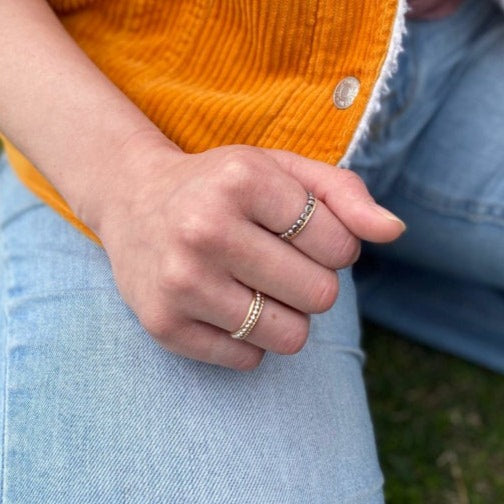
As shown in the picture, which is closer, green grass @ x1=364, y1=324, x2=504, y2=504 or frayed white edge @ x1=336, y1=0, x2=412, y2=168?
frayed white edge @ x1=336, y1=0, x2=412, y2=168

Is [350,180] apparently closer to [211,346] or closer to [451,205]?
[211,346]

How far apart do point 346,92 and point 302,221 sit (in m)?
0.17

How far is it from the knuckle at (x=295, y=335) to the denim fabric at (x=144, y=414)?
4.1 inches

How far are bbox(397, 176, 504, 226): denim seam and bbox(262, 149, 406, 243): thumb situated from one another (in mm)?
313

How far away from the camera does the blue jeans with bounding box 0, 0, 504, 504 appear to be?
693mm

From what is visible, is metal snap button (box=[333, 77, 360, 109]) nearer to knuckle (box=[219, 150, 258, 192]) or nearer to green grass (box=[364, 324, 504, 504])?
knuckle (box=[219, 150, 258, 192])

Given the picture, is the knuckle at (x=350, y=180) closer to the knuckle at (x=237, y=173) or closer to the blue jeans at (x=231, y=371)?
the knuckle at (x=237, y=173)

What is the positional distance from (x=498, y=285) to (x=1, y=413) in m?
0.64

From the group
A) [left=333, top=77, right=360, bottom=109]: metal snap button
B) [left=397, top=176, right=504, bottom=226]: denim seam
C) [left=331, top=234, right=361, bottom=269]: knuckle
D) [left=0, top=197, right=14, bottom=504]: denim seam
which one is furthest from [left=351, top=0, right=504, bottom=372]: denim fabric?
[left=0, top=197, right=14, bottom=504]: denim seam

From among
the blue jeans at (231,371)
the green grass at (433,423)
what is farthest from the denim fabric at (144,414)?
the green grass at (433,423)

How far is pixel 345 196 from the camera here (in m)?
0.62

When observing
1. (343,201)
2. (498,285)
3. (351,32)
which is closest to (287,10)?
(351,32)

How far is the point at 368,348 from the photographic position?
4.51 feet

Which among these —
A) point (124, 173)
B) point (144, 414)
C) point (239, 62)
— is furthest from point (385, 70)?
point (144, 414)
